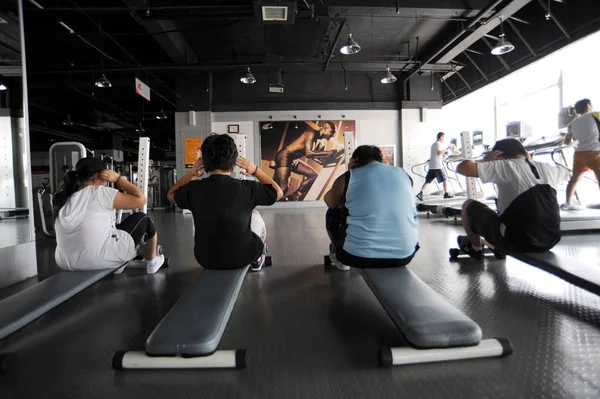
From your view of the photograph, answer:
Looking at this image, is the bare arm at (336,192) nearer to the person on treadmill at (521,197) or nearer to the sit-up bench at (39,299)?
the person on treadmill at (521,197)

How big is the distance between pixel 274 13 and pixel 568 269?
4.73m

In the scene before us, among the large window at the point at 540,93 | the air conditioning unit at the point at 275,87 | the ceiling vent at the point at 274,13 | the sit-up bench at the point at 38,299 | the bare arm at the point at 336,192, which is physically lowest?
the sit-up bench at the point at 38,299

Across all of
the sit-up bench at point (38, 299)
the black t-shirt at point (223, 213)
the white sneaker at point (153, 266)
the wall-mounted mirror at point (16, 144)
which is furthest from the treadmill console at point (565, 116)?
the wall-mounted mirror at point (16, 144)

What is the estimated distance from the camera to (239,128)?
9953mm

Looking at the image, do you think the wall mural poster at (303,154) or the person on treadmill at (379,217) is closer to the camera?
the person on treadmill at (379,217)

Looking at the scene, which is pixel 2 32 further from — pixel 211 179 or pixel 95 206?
pixel 211 179

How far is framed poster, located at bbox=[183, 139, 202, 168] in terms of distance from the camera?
947 cm

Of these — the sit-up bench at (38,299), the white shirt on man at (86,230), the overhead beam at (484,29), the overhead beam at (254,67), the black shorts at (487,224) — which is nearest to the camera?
the sit-up bench at (38,299)

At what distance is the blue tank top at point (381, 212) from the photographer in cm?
214

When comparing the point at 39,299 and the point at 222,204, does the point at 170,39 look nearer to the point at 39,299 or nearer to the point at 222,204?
the point at 222,204

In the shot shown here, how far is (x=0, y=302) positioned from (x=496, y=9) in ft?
24.3

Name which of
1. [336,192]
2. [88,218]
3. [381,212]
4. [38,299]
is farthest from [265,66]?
[38,299]

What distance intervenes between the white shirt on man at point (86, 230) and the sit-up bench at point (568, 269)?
2.83 metres

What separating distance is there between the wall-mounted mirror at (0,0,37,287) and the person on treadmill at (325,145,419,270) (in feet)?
8.91
